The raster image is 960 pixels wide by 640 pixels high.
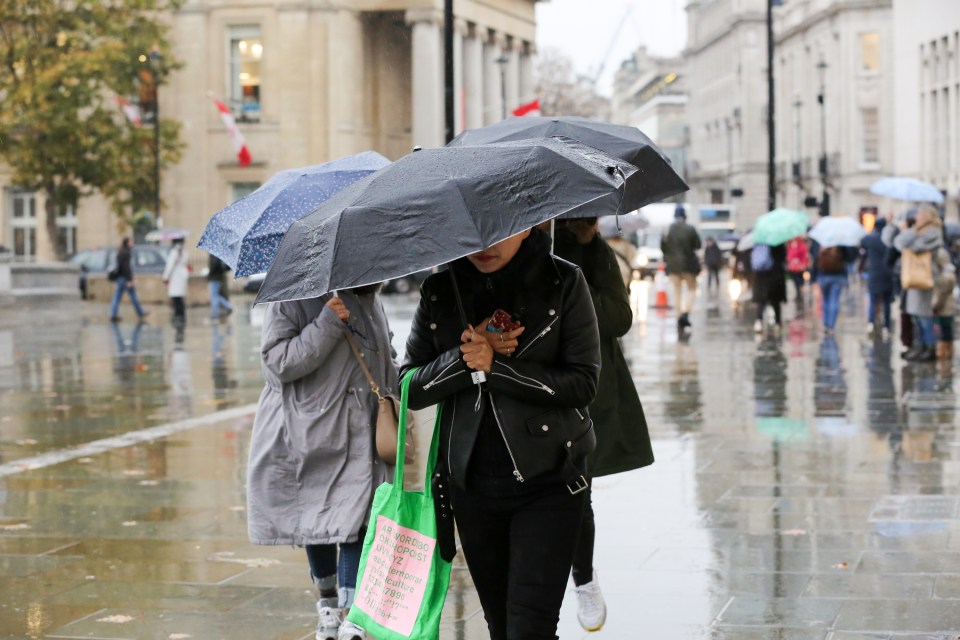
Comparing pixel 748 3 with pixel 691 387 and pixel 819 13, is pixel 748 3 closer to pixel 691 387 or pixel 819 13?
pixel 819 13

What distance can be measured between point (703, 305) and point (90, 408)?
23.0 meters

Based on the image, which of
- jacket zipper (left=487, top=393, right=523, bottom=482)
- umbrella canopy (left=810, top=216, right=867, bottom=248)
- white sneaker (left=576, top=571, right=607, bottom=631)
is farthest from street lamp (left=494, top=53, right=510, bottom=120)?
jacket zipper (left=487, top=393, right=523, bottom=482)

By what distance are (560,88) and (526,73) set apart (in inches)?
679

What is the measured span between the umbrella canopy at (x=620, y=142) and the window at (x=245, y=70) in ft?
→ 178

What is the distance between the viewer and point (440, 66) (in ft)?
213

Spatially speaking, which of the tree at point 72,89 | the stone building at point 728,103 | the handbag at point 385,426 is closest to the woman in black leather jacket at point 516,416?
the handbag at point 385,426

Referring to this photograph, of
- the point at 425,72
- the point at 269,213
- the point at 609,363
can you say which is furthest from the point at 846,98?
the point at 269,213

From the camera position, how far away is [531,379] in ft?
16.3

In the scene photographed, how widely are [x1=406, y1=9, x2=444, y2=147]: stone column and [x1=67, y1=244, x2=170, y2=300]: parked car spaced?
1926 cm

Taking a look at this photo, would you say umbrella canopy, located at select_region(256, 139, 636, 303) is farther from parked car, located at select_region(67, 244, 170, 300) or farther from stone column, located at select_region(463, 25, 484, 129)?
stone column, located at select_region(463, 25, 484, 129)

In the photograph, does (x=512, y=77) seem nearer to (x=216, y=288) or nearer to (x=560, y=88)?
(x=560, y=88)

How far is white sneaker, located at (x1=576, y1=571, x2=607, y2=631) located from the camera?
6.60 m

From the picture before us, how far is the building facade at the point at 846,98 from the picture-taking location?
81.0 metres

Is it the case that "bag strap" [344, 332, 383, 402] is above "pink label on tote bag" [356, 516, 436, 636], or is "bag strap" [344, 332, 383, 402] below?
above
